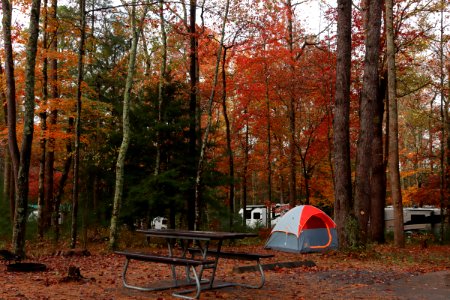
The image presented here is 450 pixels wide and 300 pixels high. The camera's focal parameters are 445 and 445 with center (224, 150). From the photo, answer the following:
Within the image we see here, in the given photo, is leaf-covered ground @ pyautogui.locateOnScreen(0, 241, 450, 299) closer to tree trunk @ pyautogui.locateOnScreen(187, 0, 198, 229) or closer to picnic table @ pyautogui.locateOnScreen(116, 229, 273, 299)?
picnic table @ pyautogui.locateOnScreen(116, 229, 273, 299)

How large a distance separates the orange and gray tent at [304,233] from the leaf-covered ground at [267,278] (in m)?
2.61

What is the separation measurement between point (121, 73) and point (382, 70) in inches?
462

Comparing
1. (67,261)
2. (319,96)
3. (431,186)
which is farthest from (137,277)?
(431,186)

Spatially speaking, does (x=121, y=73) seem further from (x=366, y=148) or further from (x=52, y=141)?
(x=366, y=148)

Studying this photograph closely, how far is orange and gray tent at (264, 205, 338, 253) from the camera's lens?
14180 millimetres

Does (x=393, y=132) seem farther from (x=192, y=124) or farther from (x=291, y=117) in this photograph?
(x=291, y=117)

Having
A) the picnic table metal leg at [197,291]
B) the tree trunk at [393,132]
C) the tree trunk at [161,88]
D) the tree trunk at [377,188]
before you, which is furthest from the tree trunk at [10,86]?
the tree trunk at [377,188]

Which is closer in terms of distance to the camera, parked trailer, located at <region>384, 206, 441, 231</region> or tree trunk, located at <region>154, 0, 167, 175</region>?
tree trunk, located at <region>154, 0, 167, 175</region>

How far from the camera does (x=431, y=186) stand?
23.2m

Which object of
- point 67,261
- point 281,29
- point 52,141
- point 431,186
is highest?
point 281,29

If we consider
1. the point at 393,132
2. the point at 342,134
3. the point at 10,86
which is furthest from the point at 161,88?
the point at 393,132

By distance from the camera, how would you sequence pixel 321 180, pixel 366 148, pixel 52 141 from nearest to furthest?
1. pixel 366 148
2. pixel 52 141
3. pixel 321 180

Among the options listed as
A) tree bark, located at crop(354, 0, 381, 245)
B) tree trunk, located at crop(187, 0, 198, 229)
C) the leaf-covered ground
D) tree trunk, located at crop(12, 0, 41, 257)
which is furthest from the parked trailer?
tree trunk, located at crop(12, 0, 41, 257)

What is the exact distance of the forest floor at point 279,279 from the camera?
6254 millimetres
